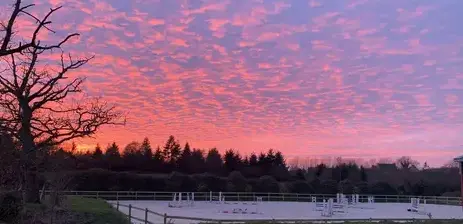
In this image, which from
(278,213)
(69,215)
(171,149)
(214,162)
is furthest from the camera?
(171,149)

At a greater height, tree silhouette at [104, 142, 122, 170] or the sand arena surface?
tree silhouette at [104, 142, 122, 170]

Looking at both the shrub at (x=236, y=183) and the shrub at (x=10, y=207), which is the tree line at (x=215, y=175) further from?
the shrub at (x=10, y=207)

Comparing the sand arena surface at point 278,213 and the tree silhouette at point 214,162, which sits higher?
the tree silhouette at point 214,162

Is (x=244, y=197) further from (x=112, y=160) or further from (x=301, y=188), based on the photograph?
(x=112, y=160)

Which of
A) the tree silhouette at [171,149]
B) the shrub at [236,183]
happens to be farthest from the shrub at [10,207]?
the tree silhouette at [171,149]

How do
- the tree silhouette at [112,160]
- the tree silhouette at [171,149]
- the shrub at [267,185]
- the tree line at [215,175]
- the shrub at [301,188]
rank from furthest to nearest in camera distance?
the tree silhouette at [171,149], the tree silhouette at [112,160], the shrub at [301,188], the shrub at [267,185], the tree line at [215,175]

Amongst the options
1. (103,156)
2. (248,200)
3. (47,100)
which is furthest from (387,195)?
(47,100)

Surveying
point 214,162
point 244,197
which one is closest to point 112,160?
point 214,162

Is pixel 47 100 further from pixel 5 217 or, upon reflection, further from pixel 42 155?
pixel 5 217

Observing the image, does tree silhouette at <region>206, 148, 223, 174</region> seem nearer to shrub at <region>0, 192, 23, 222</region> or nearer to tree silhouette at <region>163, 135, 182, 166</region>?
tree silhouette at <region>163, 135, 182, 166</region>

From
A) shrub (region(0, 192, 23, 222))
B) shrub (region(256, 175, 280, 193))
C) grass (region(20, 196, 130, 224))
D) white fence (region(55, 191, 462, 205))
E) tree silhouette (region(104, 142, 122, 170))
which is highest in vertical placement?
tree silhouette (region(104, 142, 122, 170))

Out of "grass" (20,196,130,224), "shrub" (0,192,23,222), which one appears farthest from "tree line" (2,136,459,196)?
"shrub" (0,192,23,222)

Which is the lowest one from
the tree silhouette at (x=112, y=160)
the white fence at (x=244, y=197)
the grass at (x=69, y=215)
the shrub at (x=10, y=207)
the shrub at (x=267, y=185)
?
the white fence at (x=244, y=197)

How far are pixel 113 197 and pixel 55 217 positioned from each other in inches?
1340
